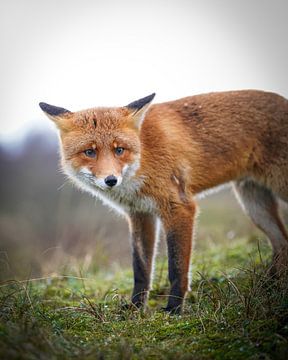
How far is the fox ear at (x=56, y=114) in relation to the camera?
450 cm

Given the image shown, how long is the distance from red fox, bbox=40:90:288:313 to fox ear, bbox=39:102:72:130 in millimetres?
10

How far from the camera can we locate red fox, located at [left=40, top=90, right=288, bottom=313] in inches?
170

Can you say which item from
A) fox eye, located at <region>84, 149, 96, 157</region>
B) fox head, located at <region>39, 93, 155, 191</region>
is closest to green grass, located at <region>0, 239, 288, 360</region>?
fox head, located at <region>39, 93, 155, 191</region>

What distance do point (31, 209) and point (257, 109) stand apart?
945cm

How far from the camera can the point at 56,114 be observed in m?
4.52

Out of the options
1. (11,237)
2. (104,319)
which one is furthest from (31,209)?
(104,319)

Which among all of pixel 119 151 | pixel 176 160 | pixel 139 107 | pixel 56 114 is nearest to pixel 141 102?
pixel 139 107

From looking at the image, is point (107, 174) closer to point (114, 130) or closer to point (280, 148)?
point (114, 130)

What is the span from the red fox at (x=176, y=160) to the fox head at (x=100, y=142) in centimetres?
1

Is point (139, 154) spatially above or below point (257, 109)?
below

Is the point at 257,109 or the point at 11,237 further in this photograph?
the point at 11,237

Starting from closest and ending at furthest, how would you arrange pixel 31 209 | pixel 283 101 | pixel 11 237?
pixel 283 101
pixel 11 237
pixel 31 209

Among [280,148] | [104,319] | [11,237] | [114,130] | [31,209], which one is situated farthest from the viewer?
[31,209]

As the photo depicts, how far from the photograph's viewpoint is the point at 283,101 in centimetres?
549
